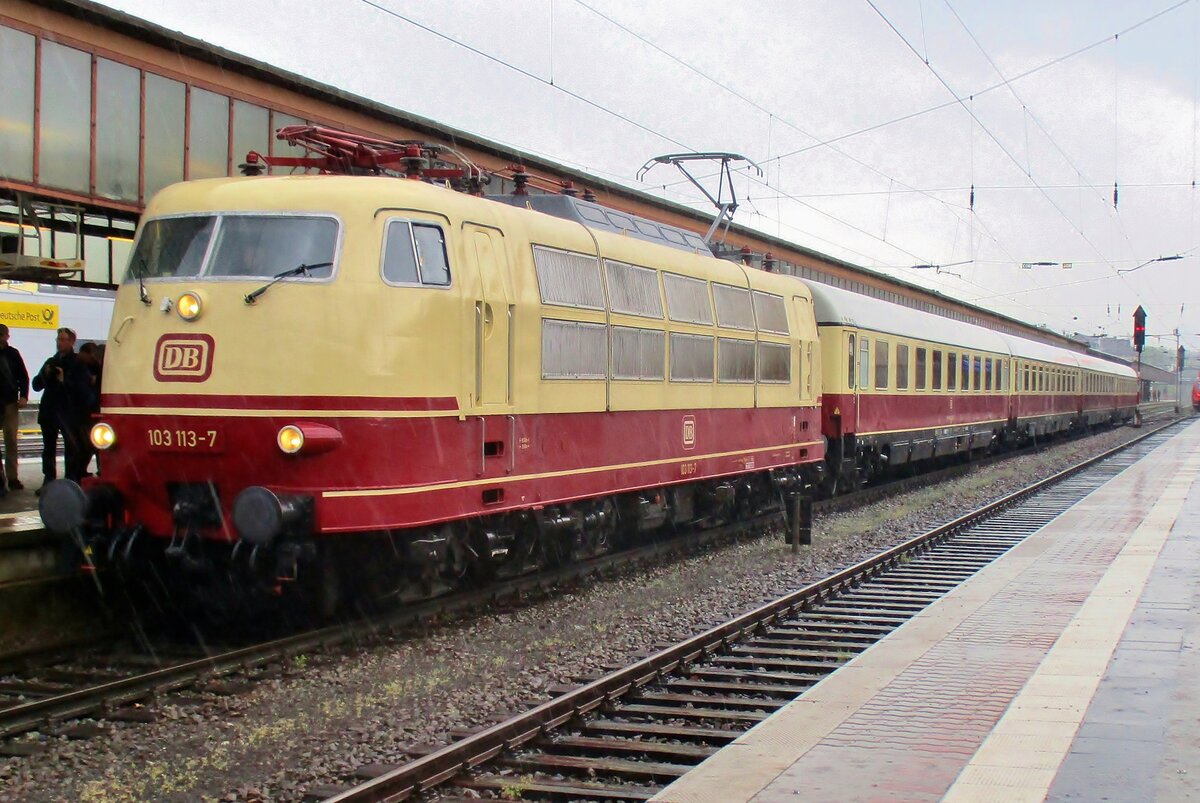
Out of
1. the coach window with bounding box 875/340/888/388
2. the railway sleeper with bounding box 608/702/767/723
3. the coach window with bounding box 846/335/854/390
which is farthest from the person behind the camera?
the coach window with bounding box 875/340/888/388

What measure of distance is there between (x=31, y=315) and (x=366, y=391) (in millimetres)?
28553

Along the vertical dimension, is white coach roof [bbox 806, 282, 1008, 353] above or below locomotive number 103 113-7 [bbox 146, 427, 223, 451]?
above

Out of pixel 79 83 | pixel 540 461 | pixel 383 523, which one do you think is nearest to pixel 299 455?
pixel 383 523

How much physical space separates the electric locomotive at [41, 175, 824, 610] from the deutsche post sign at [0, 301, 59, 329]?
26385mm

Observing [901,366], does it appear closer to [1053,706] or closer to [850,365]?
[850,365]

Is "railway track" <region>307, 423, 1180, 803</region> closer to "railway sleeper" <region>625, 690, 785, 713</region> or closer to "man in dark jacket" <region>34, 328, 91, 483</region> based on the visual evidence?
"railway sleeper" <region>625, 690, 785, 713</region>

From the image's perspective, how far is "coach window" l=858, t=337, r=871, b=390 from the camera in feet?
71.8

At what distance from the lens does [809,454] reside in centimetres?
1850

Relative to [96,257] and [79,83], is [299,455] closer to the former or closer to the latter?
[79,83]

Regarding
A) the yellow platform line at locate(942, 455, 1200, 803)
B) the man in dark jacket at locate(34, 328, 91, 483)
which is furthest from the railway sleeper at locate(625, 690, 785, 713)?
the man in dark jacket at locate(34, 328, 91, 483)

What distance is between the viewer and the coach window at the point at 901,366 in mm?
24364

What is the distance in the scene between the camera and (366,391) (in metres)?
9.02

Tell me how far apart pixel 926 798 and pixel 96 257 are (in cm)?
1646

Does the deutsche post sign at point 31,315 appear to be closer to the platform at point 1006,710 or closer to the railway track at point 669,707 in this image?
the railway track at point 669,707
